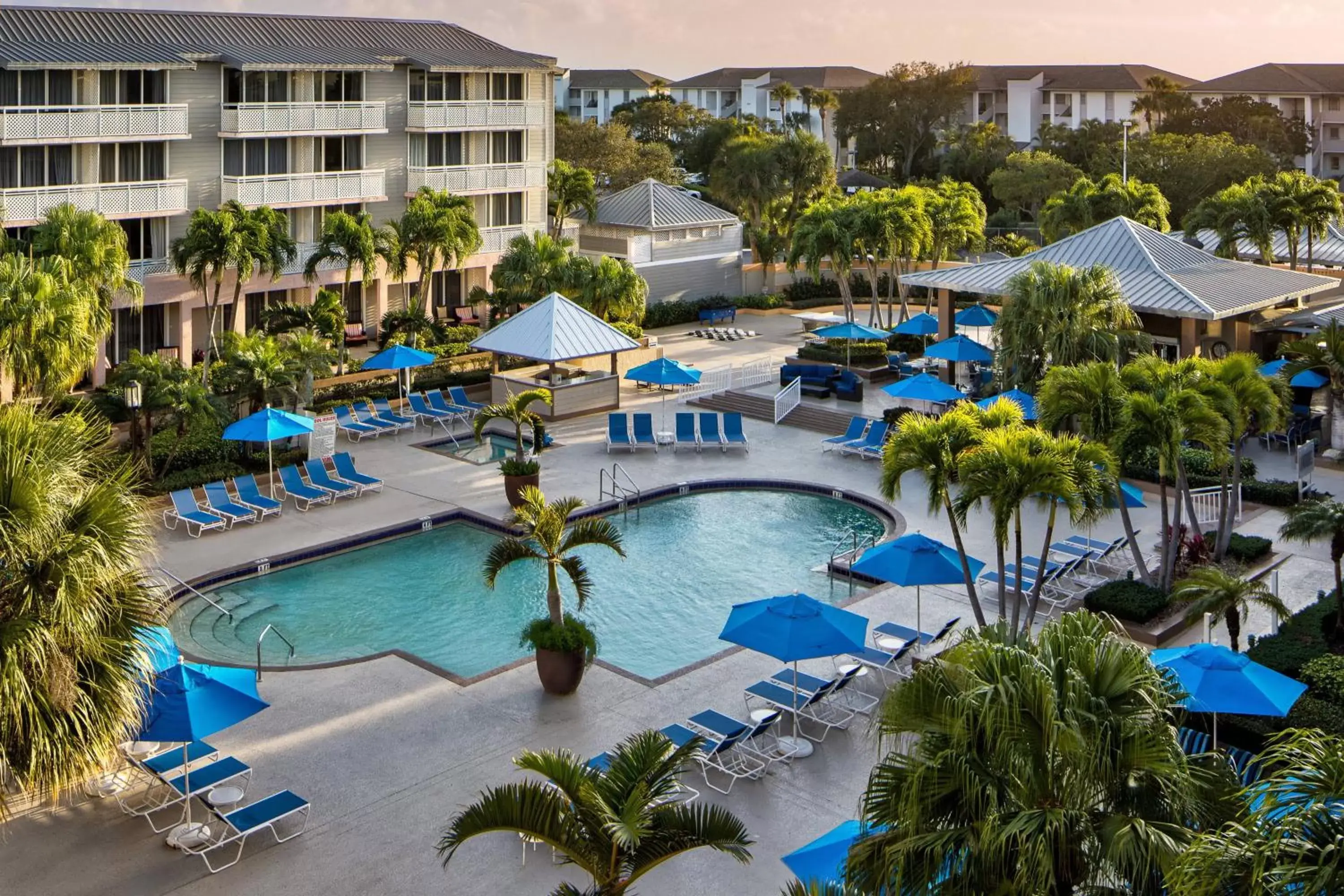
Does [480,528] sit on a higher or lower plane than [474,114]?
lower

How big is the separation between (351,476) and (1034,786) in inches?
793

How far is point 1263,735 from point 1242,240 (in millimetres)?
32837

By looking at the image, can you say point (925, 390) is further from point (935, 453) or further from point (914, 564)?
point (935, 453)

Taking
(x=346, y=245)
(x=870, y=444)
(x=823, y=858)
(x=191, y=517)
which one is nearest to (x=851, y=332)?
(x=870, y=444)

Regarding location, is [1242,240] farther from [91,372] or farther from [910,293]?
[91,372]

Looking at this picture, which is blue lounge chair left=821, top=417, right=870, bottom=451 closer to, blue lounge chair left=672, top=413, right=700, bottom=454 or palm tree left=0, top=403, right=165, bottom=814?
blue lounge chair left=672, top=413, right=700, bottom=454

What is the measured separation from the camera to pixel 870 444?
98.9ft

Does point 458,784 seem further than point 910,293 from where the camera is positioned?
No

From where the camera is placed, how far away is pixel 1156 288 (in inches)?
1313

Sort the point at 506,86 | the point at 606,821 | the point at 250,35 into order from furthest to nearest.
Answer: the point at 506,86
the point at 250,35
the point at 606,821

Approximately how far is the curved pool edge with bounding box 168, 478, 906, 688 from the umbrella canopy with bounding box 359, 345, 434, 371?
699cm

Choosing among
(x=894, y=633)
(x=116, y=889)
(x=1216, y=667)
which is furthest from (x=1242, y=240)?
(x=116, y=889)

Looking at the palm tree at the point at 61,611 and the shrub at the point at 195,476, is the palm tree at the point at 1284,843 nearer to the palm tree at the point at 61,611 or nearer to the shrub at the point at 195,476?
the palm tree at the point at 61,611

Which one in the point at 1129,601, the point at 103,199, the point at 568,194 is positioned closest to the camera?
the point at 1129,601
